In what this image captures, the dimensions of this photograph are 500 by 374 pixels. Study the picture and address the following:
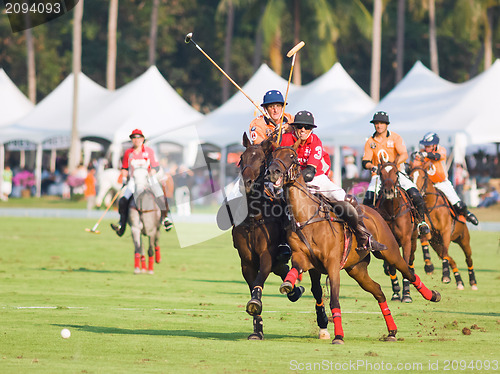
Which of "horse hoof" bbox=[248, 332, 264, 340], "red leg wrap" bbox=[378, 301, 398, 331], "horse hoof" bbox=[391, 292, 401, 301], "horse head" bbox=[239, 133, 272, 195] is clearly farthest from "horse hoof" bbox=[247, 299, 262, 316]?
"horse hoof" bbox=[391, 292, 401, 301]

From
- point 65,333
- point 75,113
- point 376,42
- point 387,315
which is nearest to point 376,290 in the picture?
point 387,315

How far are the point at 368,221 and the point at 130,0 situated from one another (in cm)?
6503

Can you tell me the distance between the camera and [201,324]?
1284 cm

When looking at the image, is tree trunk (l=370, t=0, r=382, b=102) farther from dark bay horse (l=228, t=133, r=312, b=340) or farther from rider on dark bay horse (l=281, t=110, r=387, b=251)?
dark bay horse (l=228, t=133, r=312, b=340)

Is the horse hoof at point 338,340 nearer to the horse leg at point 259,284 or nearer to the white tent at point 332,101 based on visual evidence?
the horse leg at point 259,284

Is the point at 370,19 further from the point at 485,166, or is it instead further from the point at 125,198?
the point at 125,198

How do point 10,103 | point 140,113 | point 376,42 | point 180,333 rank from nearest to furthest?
1. point 180,333
2. point 140,113
3. point 376,42
4. point 10,103

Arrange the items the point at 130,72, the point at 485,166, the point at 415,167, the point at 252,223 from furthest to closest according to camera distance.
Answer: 1. the point at 130,72
2. the point at 485,166
3. the point at 415,167
4. the point at 252,223

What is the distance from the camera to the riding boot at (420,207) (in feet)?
51.9

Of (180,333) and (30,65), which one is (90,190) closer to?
(30,65)

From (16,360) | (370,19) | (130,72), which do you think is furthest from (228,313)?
(130,72)

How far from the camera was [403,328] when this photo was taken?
1270cm

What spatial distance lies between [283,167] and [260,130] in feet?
5.14
